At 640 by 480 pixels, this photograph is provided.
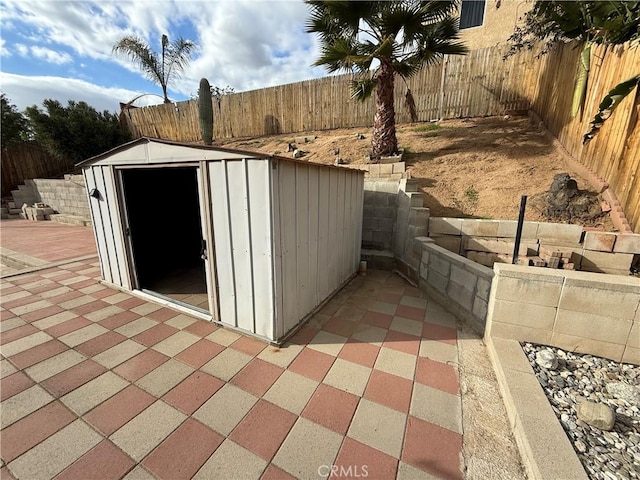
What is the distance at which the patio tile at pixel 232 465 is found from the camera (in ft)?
5.37

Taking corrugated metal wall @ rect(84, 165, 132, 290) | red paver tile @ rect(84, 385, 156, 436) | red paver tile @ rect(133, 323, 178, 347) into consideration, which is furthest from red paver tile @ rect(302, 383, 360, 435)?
corrugated metal wall @ rect(84, 165, 132, 290)

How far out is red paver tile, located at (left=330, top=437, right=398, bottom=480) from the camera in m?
1.66

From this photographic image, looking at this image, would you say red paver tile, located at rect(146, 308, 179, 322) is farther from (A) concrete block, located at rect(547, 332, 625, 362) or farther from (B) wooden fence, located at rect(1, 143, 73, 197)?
(B) wooden fence, located at rect(1, 143, 73, 197)

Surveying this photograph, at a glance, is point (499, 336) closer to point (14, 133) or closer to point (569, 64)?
point (569, 64)

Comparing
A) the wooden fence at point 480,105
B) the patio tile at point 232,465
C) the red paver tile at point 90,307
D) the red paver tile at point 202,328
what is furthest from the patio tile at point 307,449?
the wooden fence at point 480,105

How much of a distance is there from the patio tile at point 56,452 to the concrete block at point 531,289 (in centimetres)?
373

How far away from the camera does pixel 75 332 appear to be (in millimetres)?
3096

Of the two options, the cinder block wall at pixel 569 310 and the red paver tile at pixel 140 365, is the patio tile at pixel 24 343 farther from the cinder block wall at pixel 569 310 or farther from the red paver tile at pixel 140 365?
the cinder block wall at pixel 569 310

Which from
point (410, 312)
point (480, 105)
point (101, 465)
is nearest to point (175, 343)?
point (101, 465)

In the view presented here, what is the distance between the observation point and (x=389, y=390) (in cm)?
233

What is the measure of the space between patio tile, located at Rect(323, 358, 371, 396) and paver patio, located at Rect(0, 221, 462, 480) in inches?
0.5

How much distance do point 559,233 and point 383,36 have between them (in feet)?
16.3

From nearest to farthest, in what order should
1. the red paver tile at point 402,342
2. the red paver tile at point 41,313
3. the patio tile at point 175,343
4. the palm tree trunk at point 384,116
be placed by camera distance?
the patio tile at point 175,343 → the red paver tile at point 402,342 → the red paver tile at point 41,313 → the palm tree trunk at point 384,116

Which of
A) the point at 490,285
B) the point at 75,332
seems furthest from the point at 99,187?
the point at 490,285
